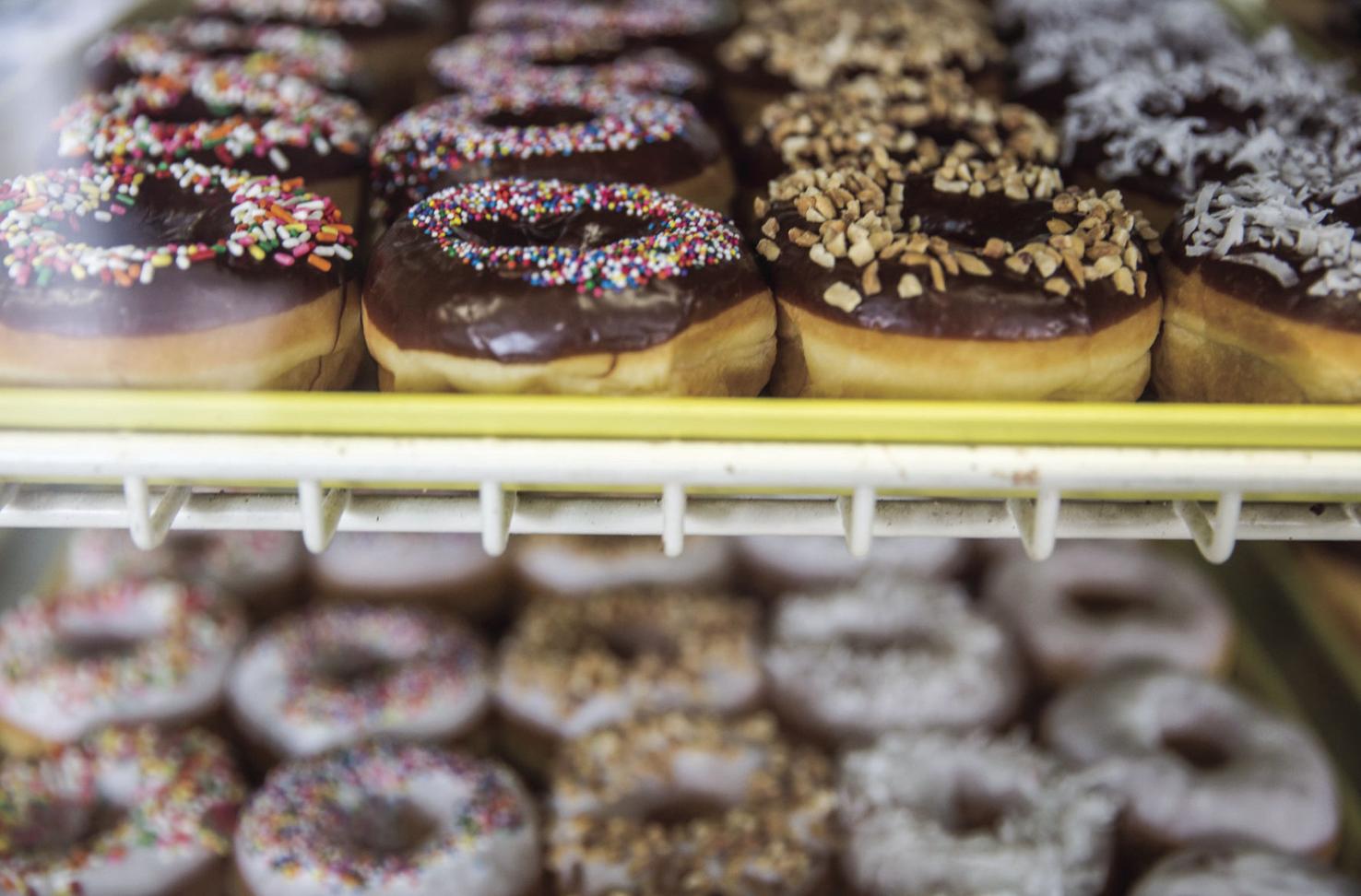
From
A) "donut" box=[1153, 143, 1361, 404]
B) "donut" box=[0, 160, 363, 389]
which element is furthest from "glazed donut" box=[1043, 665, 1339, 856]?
"donut" box=[0, 160, 363, 389]

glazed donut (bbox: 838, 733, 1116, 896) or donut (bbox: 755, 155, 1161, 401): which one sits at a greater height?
donut (bbox: 755, 155, 1161, 401)

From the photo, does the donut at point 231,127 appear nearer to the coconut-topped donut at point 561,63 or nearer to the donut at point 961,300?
the coconut-topped donut at point 561,63

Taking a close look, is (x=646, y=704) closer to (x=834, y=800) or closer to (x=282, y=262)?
(x=834, y=800)

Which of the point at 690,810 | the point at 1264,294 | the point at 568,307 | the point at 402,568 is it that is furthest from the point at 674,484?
the point at 402,568

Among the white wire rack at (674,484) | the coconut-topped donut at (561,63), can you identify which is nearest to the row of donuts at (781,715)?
the white wire rack at (674,484)

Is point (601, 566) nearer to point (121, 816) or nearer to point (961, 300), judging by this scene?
point (121, 816)

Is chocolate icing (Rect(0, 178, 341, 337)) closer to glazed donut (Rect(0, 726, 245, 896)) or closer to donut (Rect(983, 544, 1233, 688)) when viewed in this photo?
glazed donut (Rect(0, 726, 245, 896))
